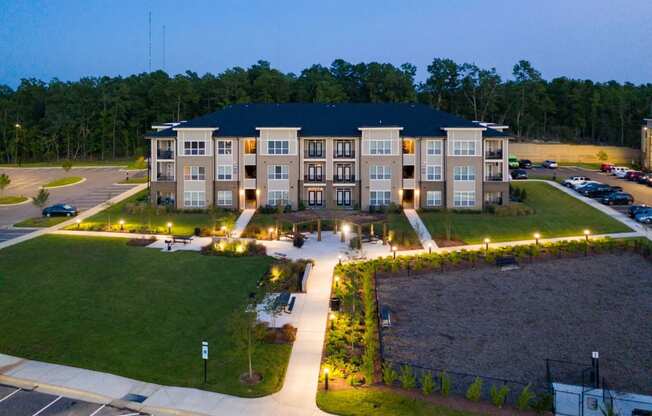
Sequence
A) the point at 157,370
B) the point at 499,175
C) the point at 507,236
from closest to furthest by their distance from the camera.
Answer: the point at 157,370, the point at 507,236, the point at 499,175

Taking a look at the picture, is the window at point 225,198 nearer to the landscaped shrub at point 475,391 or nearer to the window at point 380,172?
the window at point 380,172

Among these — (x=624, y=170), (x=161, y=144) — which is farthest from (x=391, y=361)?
(x=624, y=170)

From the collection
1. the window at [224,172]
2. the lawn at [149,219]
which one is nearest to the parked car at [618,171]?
the window at [224,172]

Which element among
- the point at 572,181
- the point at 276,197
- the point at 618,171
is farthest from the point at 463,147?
the point at 618,171

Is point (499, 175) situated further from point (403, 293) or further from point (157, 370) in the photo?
point (157, 370)

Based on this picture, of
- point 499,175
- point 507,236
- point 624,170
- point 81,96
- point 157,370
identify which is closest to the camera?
point 157,370

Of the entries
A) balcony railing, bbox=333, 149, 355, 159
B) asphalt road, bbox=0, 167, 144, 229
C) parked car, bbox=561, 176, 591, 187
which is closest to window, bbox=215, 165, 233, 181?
balcony railing, bbox=333, 149, 355, 159
